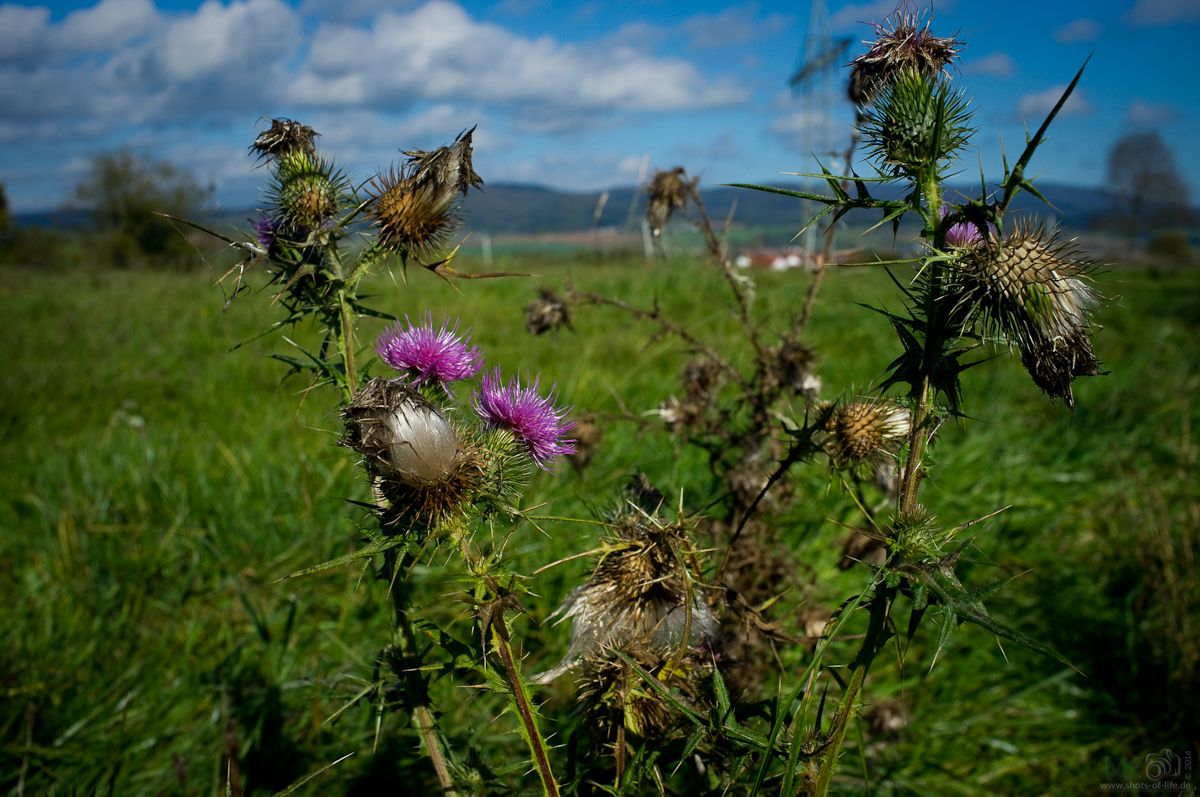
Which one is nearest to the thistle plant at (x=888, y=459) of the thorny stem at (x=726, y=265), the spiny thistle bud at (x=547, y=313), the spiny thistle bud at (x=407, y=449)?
the spiny thistle bud at (x=407, y=449)

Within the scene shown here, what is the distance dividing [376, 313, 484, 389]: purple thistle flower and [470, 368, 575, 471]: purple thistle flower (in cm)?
6

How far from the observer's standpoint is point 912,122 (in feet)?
3.71

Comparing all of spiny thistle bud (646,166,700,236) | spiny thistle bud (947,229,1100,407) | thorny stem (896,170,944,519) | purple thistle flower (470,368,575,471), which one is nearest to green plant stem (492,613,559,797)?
purple thistle flower (470,368,575,471)

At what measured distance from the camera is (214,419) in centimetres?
531

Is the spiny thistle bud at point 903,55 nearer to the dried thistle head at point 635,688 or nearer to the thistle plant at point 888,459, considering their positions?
the thistle plant at point 888,459

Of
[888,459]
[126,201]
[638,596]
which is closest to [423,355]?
[638,596]

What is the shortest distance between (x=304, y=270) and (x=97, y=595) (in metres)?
2.56

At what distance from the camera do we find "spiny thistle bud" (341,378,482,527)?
3.41 feet

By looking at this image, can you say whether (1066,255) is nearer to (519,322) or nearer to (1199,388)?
(1199,388)

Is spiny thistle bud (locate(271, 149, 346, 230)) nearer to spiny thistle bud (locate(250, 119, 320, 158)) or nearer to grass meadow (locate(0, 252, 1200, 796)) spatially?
spiny thistle bud (locate(250, 119, 320, 158))

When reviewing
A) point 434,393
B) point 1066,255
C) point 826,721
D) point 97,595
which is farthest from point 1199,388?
point 97,595

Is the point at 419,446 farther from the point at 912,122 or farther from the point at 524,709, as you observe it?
the point at 912,122

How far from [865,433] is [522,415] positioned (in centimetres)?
72

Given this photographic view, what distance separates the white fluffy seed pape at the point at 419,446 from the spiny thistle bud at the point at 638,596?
326 millimetres
